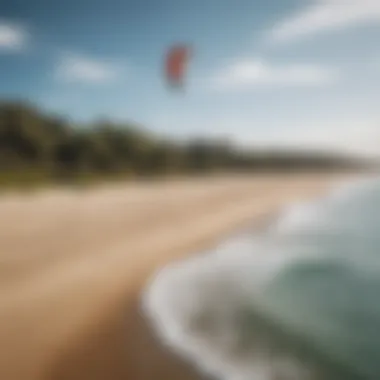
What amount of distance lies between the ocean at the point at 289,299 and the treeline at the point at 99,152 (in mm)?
205

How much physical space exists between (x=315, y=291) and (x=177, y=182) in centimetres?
50

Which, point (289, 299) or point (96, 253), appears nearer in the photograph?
point (96, 253)

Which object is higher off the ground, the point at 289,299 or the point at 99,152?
the point at 99,152

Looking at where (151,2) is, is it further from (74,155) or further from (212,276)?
(212,276)

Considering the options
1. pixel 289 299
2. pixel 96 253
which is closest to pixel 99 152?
pixel 96 253

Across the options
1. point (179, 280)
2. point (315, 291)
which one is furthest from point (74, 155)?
point (315, 291)

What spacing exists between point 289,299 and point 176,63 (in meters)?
0.79

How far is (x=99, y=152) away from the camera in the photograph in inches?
70.3

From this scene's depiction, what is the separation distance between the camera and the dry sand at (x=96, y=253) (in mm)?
1631

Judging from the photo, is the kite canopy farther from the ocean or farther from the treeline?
the ocean

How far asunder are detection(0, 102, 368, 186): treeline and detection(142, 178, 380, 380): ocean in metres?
0.20

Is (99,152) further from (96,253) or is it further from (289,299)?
(289,299)

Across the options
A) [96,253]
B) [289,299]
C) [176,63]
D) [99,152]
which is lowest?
[289,299]

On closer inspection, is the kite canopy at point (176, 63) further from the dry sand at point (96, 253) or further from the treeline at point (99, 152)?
the dry sand at point (96, 253)
